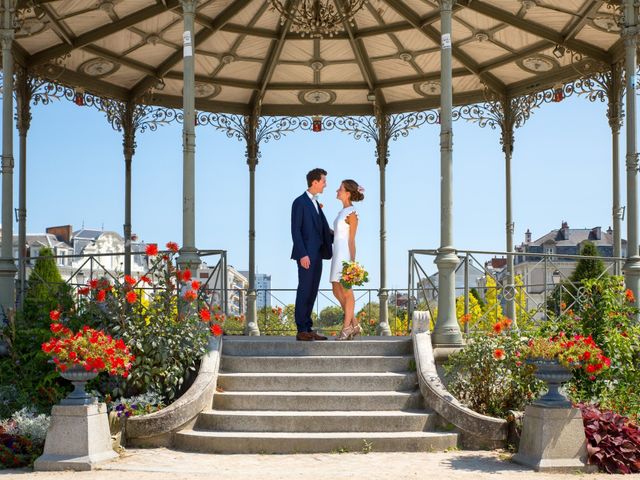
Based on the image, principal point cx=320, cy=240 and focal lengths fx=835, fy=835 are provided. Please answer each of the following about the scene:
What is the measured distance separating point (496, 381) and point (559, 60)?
8.88 m

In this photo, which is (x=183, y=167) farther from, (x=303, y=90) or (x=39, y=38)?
(x=303, y=90)

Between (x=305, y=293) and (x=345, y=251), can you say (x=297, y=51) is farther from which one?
(x=305, y=293)

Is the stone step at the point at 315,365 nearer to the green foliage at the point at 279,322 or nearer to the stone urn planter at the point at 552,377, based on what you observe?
the stone urn planter at the point at 552,377

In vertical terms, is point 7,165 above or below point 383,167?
below

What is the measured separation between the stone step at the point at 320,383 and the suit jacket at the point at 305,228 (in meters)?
1.77

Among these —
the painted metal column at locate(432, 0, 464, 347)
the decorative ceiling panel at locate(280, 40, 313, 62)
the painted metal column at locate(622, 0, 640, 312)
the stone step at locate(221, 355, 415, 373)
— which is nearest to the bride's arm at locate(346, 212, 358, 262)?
the painted metal column at locate(432, 0, 464, 347)

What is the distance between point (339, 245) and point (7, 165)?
517 centimetres

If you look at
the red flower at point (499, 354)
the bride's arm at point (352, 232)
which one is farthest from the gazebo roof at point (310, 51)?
Result: the red flower at point (499, 354)

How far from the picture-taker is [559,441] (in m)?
8.18

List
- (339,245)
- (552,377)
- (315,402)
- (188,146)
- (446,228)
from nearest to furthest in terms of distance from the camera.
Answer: (552,377) < (315,402) < (446,228) < (339,245) < (188,146)

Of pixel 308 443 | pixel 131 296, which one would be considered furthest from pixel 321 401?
pixel 131 296

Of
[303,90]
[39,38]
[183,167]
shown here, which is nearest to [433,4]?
[303,90]

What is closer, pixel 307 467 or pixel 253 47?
pixel 307 467

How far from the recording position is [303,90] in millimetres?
18484
